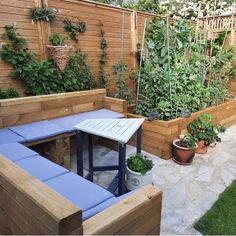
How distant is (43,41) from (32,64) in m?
0.43

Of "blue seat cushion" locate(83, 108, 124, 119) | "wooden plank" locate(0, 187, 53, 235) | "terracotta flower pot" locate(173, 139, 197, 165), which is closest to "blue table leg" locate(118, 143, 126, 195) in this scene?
"wooden plank" locate(0, 187, 53, 235)

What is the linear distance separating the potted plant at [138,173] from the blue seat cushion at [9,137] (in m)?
1.09

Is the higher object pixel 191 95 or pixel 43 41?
pixel 43 41

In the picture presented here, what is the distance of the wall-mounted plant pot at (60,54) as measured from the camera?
10.4ft

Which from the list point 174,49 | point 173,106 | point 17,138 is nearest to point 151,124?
point 173,106

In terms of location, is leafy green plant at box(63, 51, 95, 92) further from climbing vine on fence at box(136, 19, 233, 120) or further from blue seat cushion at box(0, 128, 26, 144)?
blue seat cushion at box(0, 128, 26, 144)

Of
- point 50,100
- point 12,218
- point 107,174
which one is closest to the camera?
point 12,218

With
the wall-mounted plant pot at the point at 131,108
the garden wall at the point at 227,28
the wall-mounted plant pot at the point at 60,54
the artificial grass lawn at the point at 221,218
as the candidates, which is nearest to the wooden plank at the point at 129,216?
the artificial grass lawn at the point at 221,218

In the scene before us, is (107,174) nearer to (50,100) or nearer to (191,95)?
(50,100)

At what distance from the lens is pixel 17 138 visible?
2328mm

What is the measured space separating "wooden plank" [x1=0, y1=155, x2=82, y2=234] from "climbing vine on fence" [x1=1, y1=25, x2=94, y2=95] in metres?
2.11

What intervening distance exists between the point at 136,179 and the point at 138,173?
0.24ft

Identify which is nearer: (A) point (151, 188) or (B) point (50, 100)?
(A) point (151, 188)

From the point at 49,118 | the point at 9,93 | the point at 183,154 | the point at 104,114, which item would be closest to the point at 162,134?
Result: the point at 183,154
